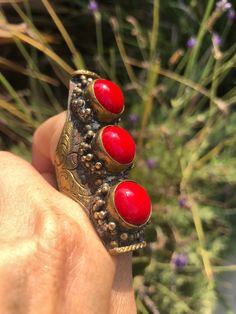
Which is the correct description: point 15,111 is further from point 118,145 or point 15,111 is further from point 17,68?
point 118,145

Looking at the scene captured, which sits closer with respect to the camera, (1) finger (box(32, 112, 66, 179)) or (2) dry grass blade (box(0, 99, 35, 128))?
(1) finger (box(32, 112, 66, 179))

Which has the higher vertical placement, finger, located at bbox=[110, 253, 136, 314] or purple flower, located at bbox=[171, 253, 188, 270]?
finger, located at bbox=[110, 253, 136, 314]

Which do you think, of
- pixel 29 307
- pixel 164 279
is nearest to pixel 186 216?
pixel 164 279

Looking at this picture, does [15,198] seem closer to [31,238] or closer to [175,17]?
[31,238]

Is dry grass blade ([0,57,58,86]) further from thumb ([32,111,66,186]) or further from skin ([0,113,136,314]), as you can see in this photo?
skin ([0,113,136,314])

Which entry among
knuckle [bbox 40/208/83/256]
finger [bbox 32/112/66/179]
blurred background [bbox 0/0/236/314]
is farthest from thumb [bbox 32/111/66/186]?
blurred background [bbox 0/0/236/314]

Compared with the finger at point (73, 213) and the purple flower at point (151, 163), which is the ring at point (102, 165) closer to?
the finger at point (73, 213)
